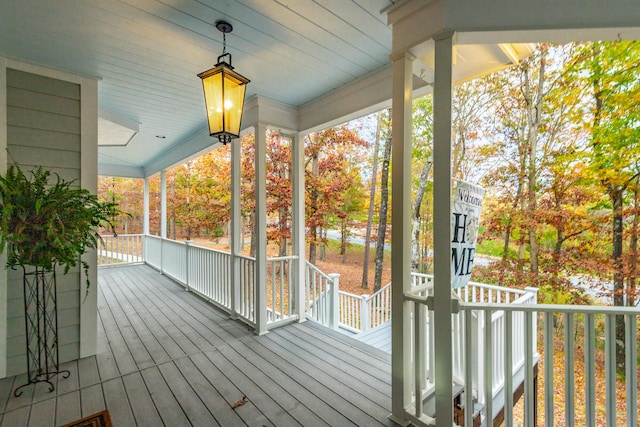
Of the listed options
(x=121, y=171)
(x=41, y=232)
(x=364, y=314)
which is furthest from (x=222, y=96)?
(x=121, y=171)

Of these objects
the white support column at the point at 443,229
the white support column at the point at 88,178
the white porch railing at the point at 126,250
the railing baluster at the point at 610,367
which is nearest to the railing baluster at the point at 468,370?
the white support column at the point at 443,229

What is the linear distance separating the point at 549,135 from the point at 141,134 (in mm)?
7407

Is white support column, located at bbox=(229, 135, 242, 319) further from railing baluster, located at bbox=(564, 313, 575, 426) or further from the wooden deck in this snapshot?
railing baluster, located at bbox=(564, 313, 575, 426)

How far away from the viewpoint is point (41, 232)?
2088 mm

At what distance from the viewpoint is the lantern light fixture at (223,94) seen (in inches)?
78.5

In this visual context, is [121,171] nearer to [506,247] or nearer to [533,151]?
[506,247]

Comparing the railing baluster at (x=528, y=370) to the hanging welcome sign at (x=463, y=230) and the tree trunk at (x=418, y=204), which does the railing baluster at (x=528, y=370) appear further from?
the tree trunk at (x=418, y=204)

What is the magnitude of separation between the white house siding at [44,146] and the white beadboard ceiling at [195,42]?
244 millimetres

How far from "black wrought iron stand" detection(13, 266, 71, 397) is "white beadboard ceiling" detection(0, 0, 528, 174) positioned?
1904 millimetres

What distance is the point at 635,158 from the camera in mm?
4148

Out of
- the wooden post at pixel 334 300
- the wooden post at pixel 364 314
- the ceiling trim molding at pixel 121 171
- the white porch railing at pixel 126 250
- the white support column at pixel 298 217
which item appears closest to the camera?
the white support column at pixel 298 217

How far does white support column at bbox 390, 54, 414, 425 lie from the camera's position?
186cm

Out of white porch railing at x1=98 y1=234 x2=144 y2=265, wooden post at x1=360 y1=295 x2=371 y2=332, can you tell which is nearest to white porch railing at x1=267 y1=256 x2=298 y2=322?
wooden post at x1=360 y1=295 x2=371 y2=332

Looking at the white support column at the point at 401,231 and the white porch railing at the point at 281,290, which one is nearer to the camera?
the white support column at the point at 401,231
